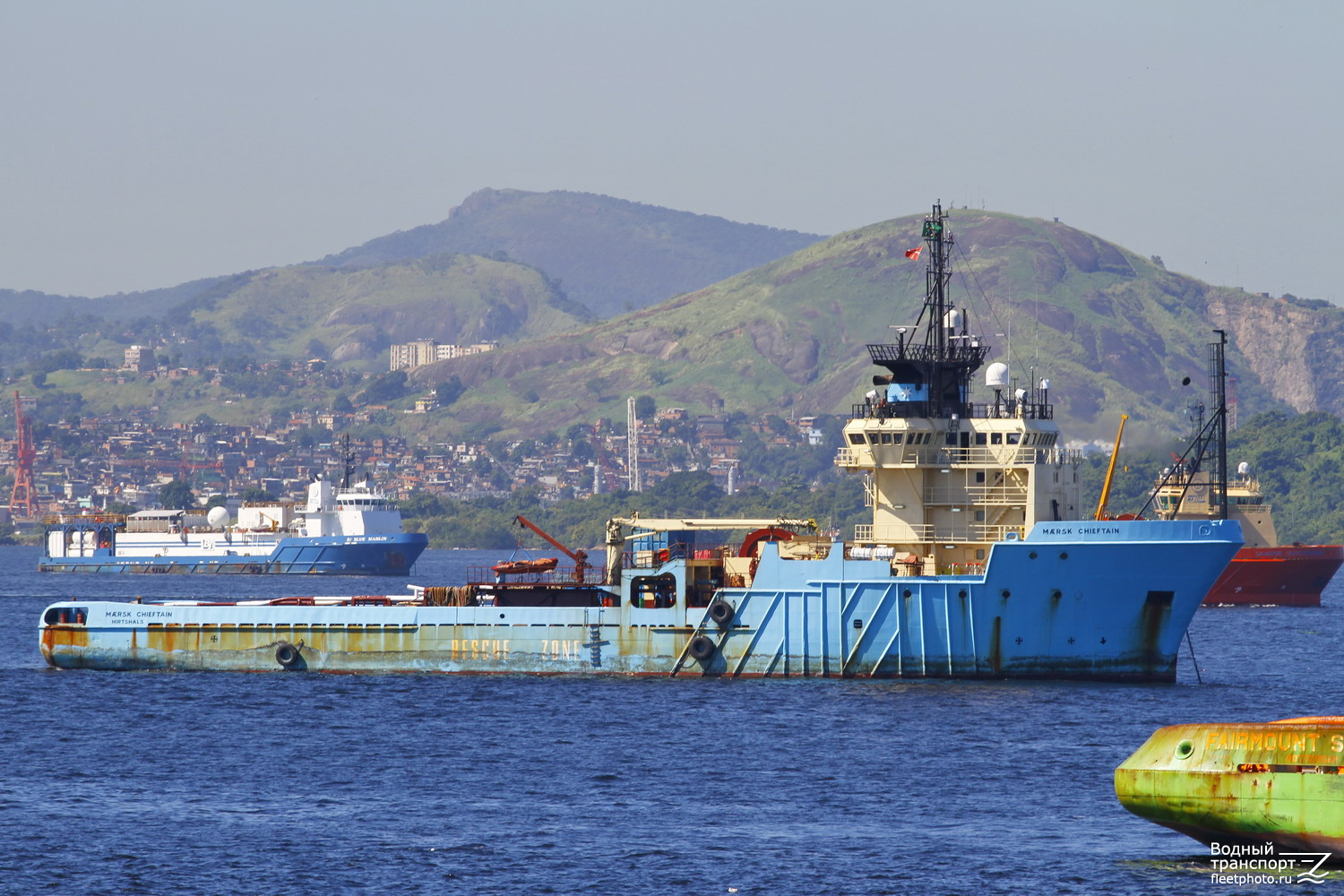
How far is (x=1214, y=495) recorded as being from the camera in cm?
10725

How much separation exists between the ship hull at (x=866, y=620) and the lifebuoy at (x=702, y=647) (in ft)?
0.13

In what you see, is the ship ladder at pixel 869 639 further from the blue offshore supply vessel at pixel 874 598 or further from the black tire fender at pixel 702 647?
the black tire fender at pixel 702 647

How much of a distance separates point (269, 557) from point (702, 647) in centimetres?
11519

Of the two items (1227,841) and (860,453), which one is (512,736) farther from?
(1227,841)

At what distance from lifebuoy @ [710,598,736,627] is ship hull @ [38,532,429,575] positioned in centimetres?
10497

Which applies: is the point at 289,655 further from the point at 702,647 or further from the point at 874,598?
the point at 874,598

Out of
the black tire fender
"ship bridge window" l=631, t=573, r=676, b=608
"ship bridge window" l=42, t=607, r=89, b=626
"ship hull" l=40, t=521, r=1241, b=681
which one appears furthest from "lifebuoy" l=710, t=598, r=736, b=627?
"ship bridge window" l=42, t=607, r=89, b=626

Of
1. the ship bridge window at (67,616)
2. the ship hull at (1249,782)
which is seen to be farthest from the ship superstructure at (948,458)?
the ship bridge window at (67,616)

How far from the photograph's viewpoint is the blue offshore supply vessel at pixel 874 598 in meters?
52.6

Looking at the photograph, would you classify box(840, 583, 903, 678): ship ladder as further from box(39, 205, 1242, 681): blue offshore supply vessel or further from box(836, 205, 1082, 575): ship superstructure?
box(836, 205, 1082, 575): ship superstructure

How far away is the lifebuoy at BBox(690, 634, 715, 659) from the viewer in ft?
180

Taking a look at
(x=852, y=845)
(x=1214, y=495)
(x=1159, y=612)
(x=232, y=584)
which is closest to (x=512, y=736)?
(x=852, y=845)

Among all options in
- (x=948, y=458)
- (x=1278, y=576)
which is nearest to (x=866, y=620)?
(x=948, y=458)

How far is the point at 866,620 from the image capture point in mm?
53312
